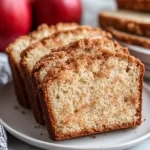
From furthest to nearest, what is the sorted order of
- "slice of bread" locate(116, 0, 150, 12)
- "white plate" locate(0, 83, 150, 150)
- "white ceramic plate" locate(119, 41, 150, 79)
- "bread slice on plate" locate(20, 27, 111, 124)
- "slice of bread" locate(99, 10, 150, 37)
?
"slice of bread" locate(116, 0, 150, 12) → "slice of bread" locate(99, 10, 150, 37) → "white ceramic plate" locate(119, 41, 150, 79) → "bread slice on plate" locate(20, 27, 111, 124) → "white plate" locate(0, 83, 150, 150)

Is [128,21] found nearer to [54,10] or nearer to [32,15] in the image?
[54,10]

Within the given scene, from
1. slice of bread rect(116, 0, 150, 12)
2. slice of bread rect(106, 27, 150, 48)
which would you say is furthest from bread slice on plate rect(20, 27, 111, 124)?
slice of bread rect(116, 0, 150, 12)

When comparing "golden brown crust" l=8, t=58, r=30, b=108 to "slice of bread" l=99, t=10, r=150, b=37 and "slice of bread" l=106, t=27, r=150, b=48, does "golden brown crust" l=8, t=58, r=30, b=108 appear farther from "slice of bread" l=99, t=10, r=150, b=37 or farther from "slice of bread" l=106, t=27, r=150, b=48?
"slice of bread" l=99, t=10, r=150, b=37

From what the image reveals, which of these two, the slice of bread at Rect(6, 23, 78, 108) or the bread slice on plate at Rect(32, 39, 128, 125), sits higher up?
the bread slice on plate at Rect(32, 39, 128, 125)

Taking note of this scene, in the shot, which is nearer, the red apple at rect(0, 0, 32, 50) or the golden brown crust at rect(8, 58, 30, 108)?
the golden brown crust at rect(8, 58, 30, 108)

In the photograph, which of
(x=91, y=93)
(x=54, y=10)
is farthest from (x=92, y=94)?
(x=54, y=10)

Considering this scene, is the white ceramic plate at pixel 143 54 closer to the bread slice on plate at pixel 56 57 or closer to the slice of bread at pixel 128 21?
the slice of bread at pixel 128 21

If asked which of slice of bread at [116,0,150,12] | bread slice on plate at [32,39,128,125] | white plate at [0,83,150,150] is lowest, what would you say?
white plate at [0,83,150,150]
